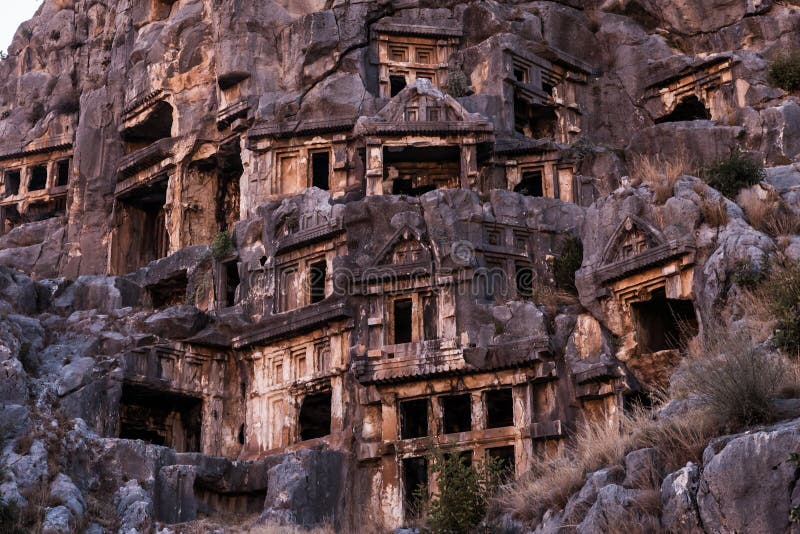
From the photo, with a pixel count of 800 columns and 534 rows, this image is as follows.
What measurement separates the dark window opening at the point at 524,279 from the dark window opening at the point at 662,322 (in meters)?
5.63

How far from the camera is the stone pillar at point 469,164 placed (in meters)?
43.1

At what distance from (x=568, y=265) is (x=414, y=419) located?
666cm

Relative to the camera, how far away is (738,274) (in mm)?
27312

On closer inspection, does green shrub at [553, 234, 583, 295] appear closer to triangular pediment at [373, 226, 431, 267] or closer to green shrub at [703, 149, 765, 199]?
triangular pediment at [373, 226, 431, 267]

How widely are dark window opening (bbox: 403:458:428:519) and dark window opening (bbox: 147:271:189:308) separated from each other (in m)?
13.0

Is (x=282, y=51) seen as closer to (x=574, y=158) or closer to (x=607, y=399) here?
(x=574, y=158)

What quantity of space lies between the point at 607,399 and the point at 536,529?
14.3 meters

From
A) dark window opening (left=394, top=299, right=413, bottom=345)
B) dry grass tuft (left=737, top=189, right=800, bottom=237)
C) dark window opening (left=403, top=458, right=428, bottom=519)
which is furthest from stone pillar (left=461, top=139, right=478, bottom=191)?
dry grass tuft (left=737, top=189, right=800, bottom=237)

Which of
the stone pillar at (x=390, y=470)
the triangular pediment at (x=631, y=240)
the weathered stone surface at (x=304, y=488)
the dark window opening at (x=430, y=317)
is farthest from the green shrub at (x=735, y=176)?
the weathered stone surface at (x=304, y=488)

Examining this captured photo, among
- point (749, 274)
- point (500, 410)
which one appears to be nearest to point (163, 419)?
point (500, 410)

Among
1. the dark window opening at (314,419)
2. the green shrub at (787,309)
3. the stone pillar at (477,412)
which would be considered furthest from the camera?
the dark window opening at (314,419)

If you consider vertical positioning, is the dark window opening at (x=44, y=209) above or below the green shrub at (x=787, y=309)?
above

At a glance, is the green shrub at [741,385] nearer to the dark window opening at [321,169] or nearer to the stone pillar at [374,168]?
the stone pillar at [374,168]

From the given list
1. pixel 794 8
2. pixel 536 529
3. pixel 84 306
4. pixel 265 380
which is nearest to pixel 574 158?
pixel 794 8
